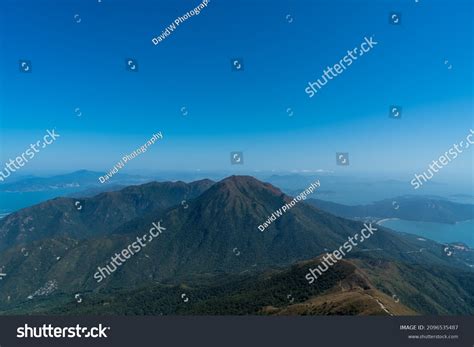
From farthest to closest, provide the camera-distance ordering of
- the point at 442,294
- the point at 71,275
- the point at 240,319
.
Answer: the point at 71,275
the point at 442,294
the point at 240,319

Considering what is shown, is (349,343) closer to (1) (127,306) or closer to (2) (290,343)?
(2) (290,343)

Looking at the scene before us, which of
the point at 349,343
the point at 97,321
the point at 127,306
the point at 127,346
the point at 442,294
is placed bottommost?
the point at 442,294

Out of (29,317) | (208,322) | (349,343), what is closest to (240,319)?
(208,322)

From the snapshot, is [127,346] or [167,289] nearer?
[127,346]

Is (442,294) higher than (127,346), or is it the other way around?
(127,346)

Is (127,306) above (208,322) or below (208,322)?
below

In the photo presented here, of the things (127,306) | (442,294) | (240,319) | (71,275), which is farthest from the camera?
(71,275)

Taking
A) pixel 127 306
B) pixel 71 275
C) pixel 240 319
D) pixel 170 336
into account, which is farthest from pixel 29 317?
pixel 71 275

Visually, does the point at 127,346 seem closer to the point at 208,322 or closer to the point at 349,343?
the point at 208,322

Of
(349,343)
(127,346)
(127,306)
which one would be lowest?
(127,306)
